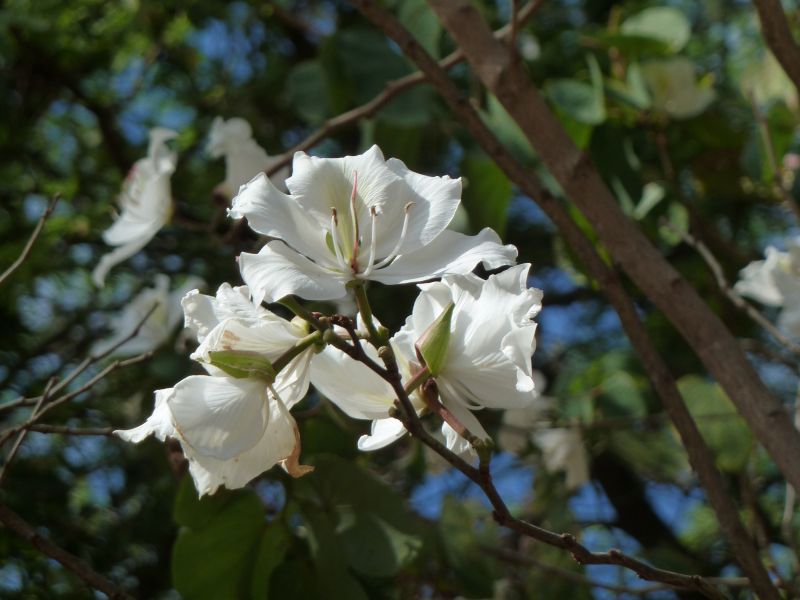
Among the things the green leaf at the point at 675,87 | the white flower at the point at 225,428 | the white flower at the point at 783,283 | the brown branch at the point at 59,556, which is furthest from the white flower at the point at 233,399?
the green leaf at the point at 675,87

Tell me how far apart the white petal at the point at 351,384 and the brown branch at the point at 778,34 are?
47 centimetres

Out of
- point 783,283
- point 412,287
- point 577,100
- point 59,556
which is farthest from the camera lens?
point 412,287

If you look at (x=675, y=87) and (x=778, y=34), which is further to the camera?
(x=675, y=87)

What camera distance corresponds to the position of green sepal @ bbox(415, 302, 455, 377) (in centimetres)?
64

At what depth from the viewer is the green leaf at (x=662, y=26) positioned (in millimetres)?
1488

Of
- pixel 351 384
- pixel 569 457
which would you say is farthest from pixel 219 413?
pixel 569 457

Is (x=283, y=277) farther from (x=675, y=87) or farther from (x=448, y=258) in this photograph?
(x=675, y=87)

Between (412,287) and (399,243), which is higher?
(399,243)

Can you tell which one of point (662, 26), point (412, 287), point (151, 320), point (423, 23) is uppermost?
point (423, 23)

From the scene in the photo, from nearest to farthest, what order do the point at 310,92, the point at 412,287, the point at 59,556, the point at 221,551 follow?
the point at 59,556 → the point at 221,551 → the point at 310,92 → the point at 412,287

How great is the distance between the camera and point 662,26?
4.99ft

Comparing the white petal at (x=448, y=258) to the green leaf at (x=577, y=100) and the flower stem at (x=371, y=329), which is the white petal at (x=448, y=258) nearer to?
the flower stem at (x=371, y=329)

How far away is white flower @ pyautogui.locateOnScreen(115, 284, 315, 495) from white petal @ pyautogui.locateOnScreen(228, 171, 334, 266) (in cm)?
4

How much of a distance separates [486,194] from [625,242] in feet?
1.19
